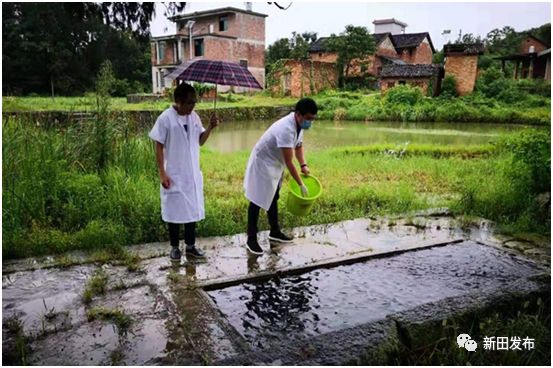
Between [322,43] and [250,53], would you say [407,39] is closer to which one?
[322,43]

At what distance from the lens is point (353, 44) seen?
29234 millimetres

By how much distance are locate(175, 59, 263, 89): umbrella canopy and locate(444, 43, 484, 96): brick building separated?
89.9 ft

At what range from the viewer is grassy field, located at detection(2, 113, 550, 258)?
4.48 m

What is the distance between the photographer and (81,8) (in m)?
3.16

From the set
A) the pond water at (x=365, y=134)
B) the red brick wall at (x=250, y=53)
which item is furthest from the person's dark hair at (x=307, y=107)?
the red brick wall at (x=250, y=53)

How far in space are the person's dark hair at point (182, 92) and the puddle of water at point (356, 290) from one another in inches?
63.4

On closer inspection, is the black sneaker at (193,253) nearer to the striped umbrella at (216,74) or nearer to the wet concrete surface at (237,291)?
the wet concrete surface at (237,291)

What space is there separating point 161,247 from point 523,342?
10.2 ft

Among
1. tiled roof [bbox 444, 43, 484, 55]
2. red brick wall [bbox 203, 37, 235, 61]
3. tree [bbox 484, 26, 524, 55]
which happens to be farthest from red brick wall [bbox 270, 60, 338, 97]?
tree [bbox 484, 26, 524, 55]

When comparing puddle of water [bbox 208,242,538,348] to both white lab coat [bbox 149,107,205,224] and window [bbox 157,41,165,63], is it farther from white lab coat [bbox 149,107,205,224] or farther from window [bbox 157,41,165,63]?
window [bbox 157,41,165,63]

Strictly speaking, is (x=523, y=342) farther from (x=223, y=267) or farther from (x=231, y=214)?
(x=231, y=214)

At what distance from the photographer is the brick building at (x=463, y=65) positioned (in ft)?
92.4

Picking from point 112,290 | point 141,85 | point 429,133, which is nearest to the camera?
point 112,290

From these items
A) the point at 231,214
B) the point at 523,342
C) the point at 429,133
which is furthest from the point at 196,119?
the point at 429,133
